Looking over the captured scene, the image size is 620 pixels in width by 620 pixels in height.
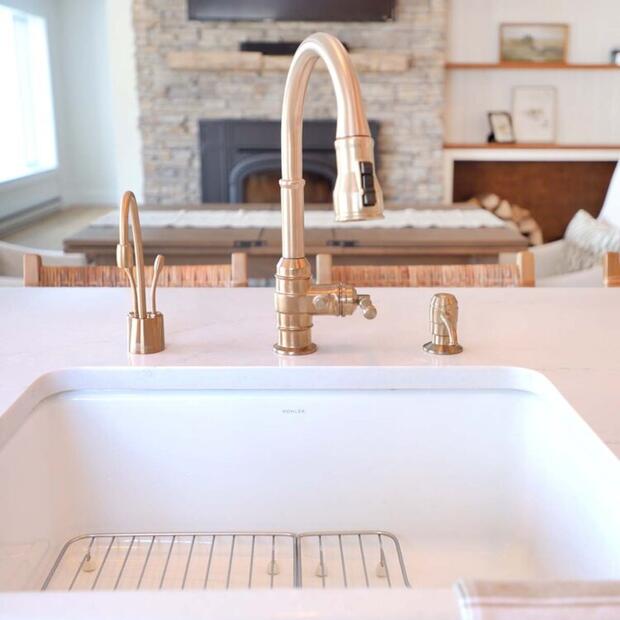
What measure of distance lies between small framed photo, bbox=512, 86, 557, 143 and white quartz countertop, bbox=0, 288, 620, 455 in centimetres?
458

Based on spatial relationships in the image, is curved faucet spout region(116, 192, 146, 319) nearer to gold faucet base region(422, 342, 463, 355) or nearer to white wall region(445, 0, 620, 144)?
gold faucet base region(422, 342, 463, 355)

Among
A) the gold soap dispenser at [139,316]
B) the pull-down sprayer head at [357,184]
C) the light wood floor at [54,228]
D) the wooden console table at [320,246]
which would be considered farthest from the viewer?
the light wood floor at [54,228]

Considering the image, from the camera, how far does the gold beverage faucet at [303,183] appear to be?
0.85 metres

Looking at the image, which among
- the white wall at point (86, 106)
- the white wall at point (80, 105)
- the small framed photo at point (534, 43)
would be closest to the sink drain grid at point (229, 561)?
the small framed photo at point (534, 43)

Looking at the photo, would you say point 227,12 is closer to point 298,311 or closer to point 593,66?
point 593,66

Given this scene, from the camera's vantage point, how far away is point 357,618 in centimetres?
58

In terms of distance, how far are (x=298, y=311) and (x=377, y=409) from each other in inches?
6.4

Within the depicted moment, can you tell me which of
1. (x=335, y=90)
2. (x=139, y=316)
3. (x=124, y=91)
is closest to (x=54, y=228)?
(x=124, y=91)

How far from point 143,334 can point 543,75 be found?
530cm

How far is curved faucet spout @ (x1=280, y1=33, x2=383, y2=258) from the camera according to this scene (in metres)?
0.84

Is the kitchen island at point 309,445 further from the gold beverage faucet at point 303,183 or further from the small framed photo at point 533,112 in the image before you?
the small framed photo at point 533,112

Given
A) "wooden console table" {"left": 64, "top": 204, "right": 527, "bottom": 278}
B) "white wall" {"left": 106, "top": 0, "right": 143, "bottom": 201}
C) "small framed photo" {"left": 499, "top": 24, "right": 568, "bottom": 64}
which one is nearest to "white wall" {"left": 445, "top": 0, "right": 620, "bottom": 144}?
"small framed photo" {"left": 499, "top": 24, "right": 568, "bottom": 64}

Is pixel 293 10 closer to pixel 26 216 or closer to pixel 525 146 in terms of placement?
pixel 525 146

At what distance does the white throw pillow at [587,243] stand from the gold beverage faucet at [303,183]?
2.33 meters
